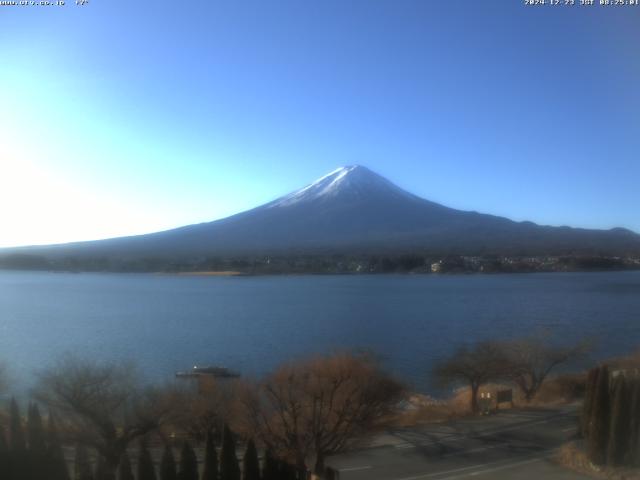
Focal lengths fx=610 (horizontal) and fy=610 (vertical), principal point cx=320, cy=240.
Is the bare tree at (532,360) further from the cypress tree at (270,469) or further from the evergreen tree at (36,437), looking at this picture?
the evergreen tree at (36,437)

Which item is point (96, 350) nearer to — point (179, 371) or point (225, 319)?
point (179, 371)

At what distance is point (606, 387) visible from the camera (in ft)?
18.2

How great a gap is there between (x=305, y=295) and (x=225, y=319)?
882cm

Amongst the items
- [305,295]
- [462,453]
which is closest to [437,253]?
[305,295]

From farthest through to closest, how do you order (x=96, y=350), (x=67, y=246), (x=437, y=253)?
(x=67, y=246), (x=437, y=253), (x=96, y=350)

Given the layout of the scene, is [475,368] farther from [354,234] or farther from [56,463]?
[354,234]

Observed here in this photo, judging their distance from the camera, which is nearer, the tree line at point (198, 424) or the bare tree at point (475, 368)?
the tree line at point (198, 424)

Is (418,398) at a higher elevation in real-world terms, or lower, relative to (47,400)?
lower

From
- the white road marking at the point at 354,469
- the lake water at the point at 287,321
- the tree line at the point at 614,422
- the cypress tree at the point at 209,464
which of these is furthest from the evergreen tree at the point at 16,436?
the lake water at the point at 287,321

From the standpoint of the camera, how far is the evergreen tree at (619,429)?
17.5 ft

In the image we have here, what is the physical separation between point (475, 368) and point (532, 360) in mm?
1334

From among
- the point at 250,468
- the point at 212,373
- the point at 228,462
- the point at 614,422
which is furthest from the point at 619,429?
the point at 212,373

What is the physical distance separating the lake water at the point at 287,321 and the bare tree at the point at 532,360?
149cm

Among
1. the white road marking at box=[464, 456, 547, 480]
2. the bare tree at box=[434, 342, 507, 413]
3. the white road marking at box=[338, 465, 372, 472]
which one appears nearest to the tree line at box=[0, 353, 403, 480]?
the white road marking at box=[338, 465, 372, 472]
